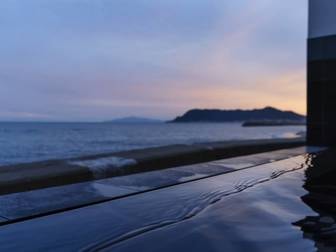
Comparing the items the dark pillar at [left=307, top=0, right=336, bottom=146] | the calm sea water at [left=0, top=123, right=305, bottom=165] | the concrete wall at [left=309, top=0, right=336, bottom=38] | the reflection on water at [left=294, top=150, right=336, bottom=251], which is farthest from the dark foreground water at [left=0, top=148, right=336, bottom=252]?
the calm sea water at [left=0, top=123, right=305, bottom=165]

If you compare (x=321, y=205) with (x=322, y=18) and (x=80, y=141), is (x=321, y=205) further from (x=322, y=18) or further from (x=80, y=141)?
(x=80, y=141)

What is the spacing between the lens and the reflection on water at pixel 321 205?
10.2 feet

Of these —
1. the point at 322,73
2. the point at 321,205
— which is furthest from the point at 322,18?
the point at 321,205

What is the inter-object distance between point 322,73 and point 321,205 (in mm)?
7572

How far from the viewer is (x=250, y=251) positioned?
282cm

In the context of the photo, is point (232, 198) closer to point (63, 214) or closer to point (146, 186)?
point (146, 186)

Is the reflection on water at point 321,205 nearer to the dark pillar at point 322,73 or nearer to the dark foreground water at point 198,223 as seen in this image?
the dark foreground water at point 198,223

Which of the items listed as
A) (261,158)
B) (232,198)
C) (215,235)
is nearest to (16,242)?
(215,235)

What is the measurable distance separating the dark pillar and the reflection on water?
4.06 metres

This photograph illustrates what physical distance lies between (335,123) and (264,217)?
26.1 ft

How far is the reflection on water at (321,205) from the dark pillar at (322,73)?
4.06m

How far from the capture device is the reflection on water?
10.2ft

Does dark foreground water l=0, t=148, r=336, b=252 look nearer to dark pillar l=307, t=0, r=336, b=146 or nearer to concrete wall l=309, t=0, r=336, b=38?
dark pillar l=307, t=0, r=336, b=146

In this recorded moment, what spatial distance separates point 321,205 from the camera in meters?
4.14
